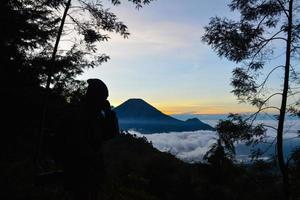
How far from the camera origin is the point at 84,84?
17.8 m

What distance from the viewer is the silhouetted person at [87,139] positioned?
5316mm

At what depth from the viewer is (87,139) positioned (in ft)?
17.6

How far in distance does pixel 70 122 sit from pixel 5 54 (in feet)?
39.6

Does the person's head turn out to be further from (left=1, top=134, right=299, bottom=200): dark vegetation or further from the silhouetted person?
(left=1, top=134, right=299, bottom=200): dark vegetation

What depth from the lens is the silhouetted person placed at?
532cm

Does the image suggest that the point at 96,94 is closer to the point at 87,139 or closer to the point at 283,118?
the point at 87,139

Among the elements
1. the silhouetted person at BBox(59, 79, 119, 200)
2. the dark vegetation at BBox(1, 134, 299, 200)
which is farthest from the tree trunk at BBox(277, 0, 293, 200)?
the silhouetted person at BBox(59, 79, 119, 200)

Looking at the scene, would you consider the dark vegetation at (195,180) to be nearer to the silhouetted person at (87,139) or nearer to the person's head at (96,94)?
the silhouetted person at (87,139)

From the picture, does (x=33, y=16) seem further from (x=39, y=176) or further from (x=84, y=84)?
(x=39, y=176)

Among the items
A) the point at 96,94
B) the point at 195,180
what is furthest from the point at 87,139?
the point at 195,180

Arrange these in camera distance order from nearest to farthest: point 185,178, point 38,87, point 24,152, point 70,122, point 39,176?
point 39,176, point 70,122, point 38,87, point 24,152, point 185,178

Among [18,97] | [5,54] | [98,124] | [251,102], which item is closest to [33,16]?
[5,54]

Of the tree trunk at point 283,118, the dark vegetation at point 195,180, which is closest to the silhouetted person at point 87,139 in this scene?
the tree trunk at point 283,118

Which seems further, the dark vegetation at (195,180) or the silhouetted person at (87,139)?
the dark vegetation at (195,180)
